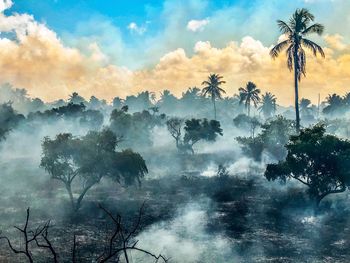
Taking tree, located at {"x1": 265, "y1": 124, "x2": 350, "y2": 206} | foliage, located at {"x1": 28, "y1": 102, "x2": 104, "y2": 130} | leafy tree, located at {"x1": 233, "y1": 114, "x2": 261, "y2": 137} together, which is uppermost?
foliage, located at {"x1": 28, "y1": 102, "x2": 104, "y2": 130}

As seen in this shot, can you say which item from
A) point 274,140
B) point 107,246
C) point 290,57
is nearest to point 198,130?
point 274,140

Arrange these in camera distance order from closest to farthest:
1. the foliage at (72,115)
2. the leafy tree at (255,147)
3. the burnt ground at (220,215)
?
→ the burnt ground at (220,215), the leafy tree at (255,147), the foliage at (72,115)

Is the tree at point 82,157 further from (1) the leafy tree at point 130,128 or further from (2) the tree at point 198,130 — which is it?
(1) the leafy tree at point 130,128

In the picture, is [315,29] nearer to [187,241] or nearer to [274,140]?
[274,140]

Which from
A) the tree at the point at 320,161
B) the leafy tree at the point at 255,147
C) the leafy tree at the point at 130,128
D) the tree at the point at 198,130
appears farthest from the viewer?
the leafy tree at the point at 130,128

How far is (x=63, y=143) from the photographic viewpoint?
4203 centimetres

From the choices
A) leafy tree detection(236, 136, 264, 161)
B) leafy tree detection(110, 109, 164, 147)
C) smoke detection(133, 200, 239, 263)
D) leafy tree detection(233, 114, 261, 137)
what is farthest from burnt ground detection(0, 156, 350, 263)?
leafy tree detection(233, 114, 261, 137)

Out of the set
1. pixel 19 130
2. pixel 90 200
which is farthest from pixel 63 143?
pixel 19 130

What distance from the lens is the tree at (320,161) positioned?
128 ft

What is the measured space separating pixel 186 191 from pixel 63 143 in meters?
19.7

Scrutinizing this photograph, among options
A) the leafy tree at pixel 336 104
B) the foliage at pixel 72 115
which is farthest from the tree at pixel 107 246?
the leafy tree at pixel 336 104

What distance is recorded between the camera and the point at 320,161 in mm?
40438

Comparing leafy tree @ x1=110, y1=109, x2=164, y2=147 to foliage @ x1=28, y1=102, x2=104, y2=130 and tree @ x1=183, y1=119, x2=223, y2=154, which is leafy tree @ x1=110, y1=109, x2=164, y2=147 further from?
foliage @ x1=28, y1=102, x2=104, y2=130

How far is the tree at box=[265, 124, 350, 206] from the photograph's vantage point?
39.1 m
